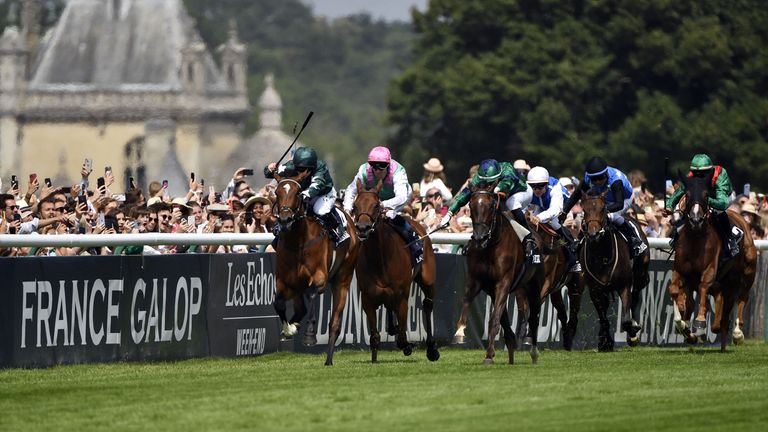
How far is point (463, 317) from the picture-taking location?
1688 centimetres

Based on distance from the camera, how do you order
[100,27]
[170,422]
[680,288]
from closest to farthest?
[170,422] < [680,288] < [100,27]

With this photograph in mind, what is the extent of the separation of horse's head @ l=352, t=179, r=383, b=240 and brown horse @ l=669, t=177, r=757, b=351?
12.4 ft

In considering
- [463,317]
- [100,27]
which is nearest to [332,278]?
[463,317]

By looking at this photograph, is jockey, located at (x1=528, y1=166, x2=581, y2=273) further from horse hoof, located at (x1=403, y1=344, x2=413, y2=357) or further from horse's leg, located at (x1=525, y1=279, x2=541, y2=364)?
horse hoof, located at (x1=403, y1=344, x2=413, y2=357)

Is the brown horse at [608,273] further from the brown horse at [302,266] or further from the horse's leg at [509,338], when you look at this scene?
the brown horse at [302,266]

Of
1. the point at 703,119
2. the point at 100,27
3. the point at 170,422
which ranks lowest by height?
the point at 170,422

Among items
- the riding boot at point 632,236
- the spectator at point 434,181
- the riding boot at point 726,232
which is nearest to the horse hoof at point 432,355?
the riding boot at point 632,236

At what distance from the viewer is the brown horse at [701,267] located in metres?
19.3

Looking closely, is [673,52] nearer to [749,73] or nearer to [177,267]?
[749,73]

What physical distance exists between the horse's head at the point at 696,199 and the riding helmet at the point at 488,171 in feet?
9.83

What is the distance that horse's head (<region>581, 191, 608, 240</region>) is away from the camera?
62.3 feet

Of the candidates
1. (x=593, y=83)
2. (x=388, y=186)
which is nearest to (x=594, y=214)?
(x=388, y=186)

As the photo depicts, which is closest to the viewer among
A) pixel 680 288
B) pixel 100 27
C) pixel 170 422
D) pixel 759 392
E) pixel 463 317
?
pixel 170 422

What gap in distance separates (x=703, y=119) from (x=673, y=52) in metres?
2.67
